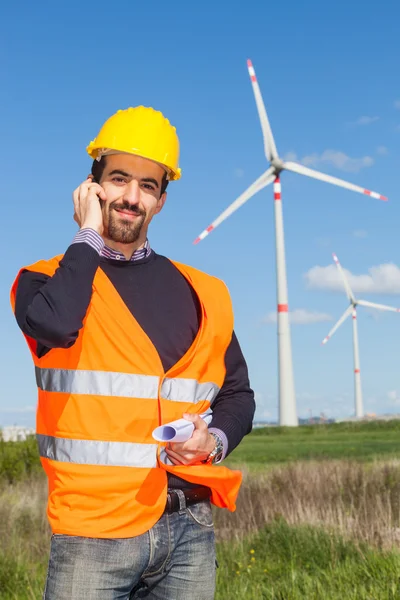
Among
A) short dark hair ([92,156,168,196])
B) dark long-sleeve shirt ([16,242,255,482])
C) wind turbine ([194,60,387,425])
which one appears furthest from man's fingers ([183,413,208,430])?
wind turbine ([194,60,387,425])

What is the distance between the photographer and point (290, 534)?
952cm

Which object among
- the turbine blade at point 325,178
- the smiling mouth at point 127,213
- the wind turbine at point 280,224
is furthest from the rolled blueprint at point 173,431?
the turbine blade at point 325,178

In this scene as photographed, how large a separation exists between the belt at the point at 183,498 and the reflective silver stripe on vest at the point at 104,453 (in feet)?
0.52

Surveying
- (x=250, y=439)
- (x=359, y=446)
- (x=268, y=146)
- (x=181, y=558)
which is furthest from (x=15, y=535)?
(x=268, y=146)

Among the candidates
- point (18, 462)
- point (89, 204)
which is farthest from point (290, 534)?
point (18, 462)

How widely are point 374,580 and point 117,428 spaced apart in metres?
4.96

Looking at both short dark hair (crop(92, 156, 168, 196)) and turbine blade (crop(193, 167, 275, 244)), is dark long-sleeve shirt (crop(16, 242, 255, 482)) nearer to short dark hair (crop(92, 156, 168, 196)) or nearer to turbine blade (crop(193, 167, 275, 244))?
short dark hair (crop(92, 156, 168, 196))

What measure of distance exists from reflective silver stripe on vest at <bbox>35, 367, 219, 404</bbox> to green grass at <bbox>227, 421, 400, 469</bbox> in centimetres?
1508

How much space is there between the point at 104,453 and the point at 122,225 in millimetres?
928

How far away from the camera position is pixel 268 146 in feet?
122

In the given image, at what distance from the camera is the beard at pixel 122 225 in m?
3.09

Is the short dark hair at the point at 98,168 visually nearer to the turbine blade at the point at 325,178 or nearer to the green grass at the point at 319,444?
the green grass at the point at 319,444

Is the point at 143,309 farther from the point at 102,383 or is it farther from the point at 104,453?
the point at 104,453

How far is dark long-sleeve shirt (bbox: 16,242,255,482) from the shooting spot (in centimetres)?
267
